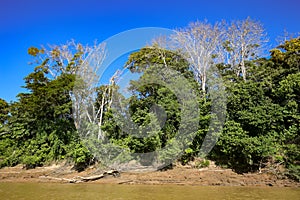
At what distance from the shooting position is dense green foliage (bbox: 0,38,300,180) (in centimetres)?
1395

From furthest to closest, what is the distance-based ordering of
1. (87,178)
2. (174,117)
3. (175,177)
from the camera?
(174,117) → (87,178) → (175,177)

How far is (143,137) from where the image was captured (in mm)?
15328

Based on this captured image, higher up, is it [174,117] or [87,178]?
[174,117]

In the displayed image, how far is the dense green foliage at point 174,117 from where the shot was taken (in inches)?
549

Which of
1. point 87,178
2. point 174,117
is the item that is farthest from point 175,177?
point 87,178

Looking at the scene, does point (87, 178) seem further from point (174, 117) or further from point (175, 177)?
point (174, 117)

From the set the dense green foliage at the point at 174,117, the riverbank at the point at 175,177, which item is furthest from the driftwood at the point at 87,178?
the dense green foliage at the point at 174,117

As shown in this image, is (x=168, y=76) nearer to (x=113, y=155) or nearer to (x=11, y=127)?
(x=113, y=155)

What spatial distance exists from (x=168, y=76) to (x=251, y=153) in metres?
7.08

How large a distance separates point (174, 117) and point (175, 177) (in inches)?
141

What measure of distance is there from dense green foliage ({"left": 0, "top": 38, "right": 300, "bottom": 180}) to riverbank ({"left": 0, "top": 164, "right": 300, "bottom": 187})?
2.51 ft

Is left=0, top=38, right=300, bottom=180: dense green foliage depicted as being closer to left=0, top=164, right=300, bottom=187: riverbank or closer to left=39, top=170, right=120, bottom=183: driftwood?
left=0, top=164, right=300, bottom=187: riverbank

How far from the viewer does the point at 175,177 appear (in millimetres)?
14219

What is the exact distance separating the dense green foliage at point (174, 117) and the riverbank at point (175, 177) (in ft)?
2.51
